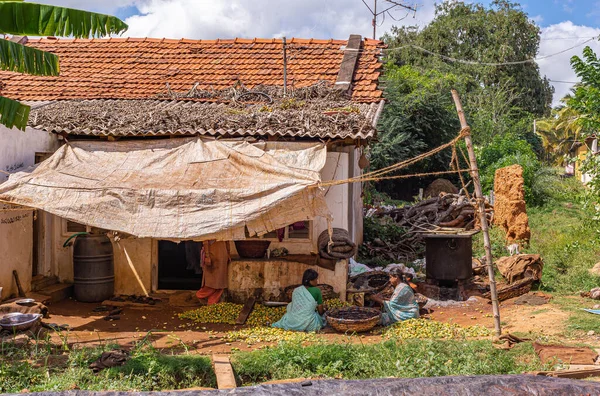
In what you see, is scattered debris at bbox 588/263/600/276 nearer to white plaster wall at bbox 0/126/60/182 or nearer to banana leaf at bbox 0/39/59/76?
banana leaf at bbox 0/39/59/76

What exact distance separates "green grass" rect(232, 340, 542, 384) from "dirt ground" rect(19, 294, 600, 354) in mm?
1035

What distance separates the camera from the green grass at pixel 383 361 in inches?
256

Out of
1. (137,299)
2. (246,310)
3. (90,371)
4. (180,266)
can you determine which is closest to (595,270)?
(246,310)

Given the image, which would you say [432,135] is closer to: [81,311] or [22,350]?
[81,311]

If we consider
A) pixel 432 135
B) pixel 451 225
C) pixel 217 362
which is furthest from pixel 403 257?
pixel 432 135

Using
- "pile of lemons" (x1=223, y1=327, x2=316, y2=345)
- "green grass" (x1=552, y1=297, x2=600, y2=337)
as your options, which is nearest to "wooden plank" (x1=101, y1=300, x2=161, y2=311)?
"pile of lemons" (x1=223, y1=327, x2=316, y2=345)

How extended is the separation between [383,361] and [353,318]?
2.26 meters

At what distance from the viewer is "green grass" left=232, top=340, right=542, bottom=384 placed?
6492mm

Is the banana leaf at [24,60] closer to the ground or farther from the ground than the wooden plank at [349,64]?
closer to the ground

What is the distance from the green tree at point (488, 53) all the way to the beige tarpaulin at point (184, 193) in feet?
83.9

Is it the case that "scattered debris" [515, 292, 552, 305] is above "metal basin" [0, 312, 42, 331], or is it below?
below

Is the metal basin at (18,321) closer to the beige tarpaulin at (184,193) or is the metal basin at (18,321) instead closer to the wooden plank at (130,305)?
the beige tarpaulin at (184,193)

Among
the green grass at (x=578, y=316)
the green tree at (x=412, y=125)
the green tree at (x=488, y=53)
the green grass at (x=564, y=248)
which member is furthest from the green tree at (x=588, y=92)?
the green tree at (x=488, y=53)

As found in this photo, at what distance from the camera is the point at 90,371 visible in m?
6.46
